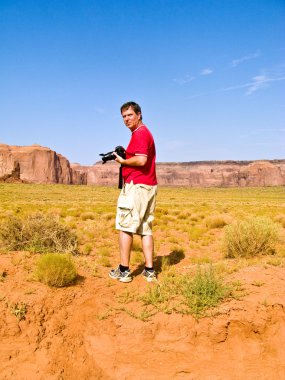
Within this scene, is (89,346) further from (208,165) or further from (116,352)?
(208,165)

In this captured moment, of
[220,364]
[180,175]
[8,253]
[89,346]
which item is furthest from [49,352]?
[180,175]

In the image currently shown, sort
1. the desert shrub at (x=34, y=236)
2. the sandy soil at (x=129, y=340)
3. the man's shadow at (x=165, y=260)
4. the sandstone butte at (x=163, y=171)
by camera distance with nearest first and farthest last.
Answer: the sandy soil at (x=129, y=340)
the man's shadow at (x=165, y=260)
the desert shrub at (x=34, y=236)
the sandstone butte at (x=163, y=171)

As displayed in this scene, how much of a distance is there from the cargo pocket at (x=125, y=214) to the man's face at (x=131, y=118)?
1.03 m

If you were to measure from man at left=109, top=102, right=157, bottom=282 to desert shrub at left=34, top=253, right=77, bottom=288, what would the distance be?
78 centimetres

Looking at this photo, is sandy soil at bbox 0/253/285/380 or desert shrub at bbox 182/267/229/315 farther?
desert shrub at bbox 182/267/229/315

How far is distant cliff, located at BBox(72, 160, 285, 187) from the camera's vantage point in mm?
162125

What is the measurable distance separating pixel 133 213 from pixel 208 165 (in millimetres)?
186605

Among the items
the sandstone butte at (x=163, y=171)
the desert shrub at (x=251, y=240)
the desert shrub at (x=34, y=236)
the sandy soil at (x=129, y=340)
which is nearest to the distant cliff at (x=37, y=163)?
the sandstone butte at (x=163, y=171)

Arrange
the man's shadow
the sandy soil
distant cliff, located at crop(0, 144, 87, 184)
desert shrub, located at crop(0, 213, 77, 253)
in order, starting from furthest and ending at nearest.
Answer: distant cliff, located at crop(0, 144, 87, 184), desert shrub, located at crop(0, 213, 77, 253), the man's shadow, the sandy soil

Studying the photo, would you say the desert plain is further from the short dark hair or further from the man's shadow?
the short dark hair

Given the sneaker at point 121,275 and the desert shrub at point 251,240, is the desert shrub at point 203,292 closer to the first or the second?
the sneaker at point 121,275

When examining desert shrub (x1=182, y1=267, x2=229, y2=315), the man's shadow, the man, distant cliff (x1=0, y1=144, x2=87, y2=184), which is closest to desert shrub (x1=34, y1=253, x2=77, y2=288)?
the man

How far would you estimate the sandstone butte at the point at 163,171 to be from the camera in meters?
132

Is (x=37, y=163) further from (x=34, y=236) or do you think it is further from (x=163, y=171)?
(x=34, y=236)
